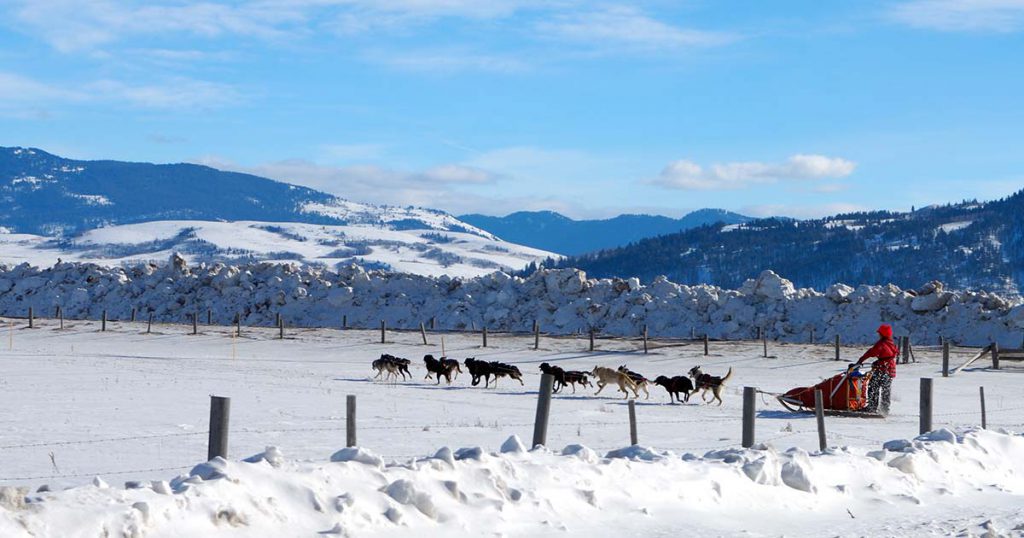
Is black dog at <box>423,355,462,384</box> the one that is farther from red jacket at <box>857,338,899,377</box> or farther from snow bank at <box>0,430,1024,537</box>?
snow bank at <box>0,430,1024,537</box>

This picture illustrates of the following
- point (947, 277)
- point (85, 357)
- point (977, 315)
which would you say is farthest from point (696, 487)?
point (947, 277)

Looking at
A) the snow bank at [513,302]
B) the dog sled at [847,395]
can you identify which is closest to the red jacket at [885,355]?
the dog sled at [847,395]

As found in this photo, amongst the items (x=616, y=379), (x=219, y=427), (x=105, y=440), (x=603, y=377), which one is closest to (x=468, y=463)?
(x=219, y=427)

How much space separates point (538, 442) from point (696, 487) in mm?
3184

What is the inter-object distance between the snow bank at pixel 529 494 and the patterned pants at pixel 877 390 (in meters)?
9.02

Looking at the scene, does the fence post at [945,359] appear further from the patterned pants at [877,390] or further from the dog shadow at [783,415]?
the patterned pants at [877,390]

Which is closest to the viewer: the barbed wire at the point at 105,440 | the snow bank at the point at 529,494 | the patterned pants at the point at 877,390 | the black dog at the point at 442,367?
the snow bank at the point at 529,494

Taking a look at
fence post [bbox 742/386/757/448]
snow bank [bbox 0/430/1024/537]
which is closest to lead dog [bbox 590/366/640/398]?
fence post [bbox 742/386/757/448]

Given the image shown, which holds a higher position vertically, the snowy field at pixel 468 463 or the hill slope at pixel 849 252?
the hill slope at pixel 849 252

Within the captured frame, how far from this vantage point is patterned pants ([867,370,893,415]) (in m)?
24.1

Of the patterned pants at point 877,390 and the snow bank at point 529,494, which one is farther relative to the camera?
the patterned pants at point 877,390

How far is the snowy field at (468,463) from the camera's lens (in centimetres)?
991

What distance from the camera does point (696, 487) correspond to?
40.2 ft

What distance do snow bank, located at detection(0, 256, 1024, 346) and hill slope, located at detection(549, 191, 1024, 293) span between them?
3283 inches
